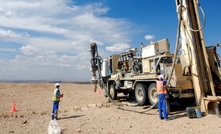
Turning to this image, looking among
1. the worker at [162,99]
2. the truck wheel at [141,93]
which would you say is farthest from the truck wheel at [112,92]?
the worker at [162,99]

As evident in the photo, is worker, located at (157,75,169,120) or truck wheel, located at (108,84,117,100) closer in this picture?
worker, located at (157,75,169,120)

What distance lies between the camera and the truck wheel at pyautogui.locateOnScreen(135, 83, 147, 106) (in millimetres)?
12337

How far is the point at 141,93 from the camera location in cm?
1284

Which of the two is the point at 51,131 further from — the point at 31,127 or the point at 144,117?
the point at 144,117

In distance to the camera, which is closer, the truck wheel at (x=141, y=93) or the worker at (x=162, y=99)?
the worker at (x=162, y=99)

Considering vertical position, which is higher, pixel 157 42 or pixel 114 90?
pixel 157 42

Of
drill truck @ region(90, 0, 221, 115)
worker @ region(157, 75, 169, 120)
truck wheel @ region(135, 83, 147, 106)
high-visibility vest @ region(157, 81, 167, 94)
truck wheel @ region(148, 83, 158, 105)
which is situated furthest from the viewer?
truck wheel @ region(135, 83, 147, 106)

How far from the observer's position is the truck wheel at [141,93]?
12337 mm

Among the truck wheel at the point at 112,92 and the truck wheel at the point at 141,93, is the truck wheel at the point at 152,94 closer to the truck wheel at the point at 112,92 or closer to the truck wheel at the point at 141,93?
the truck wheel at the point at 141,93

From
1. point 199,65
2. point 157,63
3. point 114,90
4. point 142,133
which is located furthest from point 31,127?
point 114,90

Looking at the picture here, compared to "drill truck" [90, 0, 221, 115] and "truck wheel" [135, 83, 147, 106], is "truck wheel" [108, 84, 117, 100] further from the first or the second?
"drill truck" [90, 0, 221, 115]

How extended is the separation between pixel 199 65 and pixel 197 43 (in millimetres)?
908

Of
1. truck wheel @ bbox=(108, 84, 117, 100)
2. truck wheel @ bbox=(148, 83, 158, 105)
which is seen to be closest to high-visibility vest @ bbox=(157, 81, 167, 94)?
truck wheel @ bbox=(148, 83, 158, 105)

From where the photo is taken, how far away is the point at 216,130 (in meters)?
7.13
